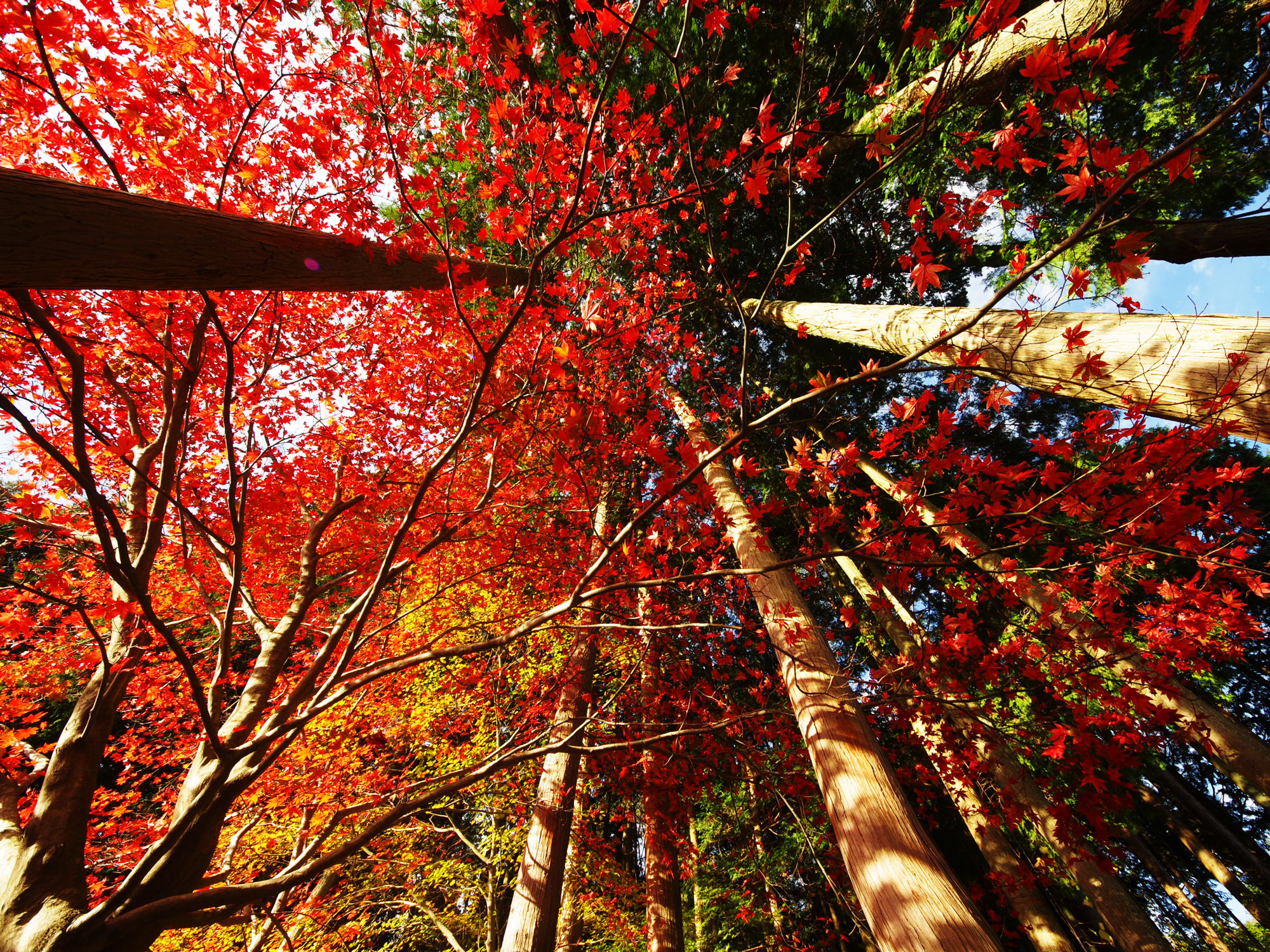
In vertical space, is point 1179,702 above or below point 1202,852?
above

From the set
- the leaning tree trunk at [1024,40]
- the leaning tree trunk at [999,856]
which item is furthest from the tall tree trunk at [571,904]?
the leaning tree trunk at [1024,40]

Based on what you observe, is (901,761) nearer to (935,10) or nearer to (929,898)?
(929,898)

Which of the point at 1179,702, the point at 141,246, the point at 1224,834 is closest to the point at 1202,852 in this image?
the point at 1224,834

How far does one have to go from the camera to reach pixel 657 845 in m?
6.07

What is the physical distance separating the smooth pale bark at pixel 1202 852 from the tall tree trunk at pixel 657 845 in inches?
309

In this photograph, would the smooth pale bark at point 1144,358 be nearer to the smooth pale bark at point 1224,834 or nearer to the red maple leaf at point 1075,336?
the red maple leaf at point 1075,336

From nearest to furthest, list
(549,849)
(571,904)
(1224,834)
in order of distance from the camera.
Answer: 1. (549,849)
2. (571,904)
3. (1224,834)

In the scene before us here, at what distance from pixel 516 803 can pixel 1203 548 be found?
750cm

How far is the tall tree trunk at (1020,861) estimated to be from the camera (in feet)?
15.8

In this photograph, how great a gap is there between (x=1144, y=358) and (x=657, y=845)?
7.03 meters

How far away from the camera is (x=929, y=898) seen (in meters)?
1.95

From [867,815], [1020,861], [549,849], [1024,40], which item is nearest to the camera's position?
[867,815]

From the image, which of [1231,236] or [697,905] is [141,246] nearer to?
[1231,236]

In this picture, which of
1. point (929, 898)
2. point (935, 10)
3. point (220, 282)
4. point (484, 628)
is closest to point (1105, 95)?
point (935, 10)
